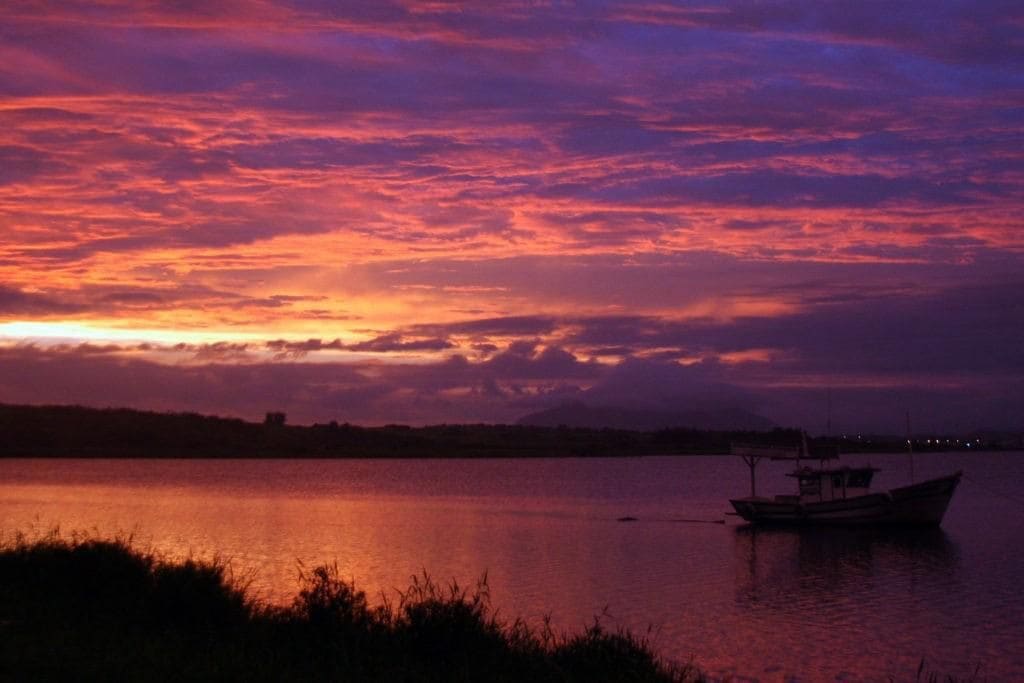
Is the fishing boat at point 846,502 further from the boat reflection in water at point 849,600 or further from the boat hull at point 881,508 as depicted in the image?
the boat reflection in water at point 849,600

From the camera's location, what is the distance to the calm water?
27766 millimetres

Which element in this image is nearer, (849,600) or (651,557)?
(849,600)

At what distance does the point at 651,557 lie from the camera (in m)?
45.2

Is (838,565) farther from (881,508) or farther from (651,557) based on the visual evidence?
(881,508)

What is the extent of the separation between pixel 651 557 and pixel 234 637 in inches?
1214

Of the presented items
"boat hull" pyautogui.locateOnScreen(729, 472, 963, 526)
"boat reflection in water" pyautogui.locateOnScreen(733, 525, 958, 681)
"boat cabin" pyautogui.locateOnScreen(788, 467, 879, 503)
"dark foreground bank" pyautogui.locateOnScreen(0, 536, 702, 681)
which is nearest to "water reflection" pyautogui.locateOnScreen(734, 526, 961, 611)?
"boat reflection in water" pyautogui.locateOnScreen(733, 525, 958, 681)

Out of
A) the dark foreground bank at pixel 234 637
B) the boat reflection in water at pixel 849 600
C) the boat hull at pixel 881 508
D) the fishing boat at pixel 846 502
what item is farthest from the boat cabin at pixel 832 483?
the dark foreground bank at pixel 234 637

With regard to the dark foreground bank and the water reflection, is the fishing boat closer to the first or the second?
the water reflection

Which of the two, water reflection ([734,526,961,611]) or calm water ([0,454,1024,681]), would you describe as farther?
water reflection ([734,526,961,611])

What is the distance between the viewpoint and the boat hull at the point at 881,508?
57725 mm

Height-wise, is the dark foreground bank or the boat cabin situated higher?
the boat cabin

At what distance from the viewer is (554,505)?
246 feet

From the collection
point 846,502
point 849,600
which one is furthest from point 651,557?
point 846,502

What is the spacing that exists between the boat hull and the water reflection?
58 cm
